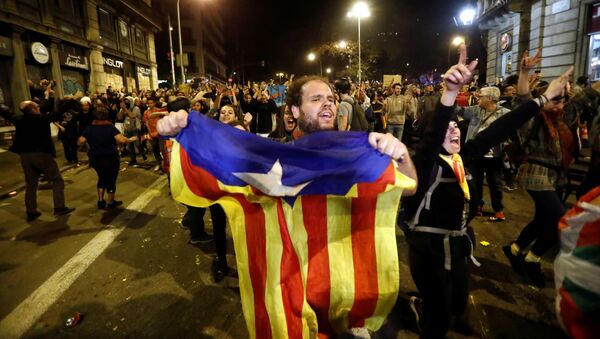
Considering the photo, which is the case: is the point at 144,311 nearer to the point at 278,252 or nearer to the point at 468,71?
the point at 278,252

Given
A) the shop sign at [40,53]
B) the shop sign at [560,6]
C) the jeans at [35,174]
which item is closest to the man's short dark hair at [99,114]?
the jeans at [35,174]

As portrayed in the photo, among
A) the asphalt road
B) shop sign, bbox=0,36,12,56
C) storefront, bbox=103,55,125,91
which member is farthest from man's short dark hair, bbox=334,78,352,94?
storefront, bbox=103,55,125,91

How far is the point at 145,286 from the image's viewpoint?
4293mm

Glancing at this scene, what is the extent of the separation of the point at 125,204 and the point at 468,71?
7.41m

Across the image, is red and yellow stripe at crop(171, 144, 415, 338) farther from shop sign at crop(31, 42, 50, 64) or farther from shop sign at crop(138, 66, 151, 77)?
shop sign at crop(138, 66, 151, 77)

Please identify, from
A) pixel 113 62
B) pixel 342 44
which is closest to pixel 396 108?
pixel 113 62

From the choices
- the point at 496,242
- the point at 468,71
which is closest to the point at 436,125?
the point at 468,71

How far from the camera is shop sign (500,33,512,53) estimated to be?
22.0 m

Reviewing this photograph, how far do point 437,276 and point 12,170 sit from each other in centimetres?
1268

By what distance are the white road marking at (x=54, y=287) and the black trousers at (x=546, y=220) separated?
17.9ft

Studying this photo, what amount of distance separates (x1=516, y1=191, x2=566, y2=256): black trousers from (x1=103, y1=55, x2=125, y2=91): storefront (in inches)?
997

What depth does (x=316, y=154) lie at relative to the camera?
6.38ft

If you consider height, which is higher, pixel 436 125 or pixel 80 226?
pixel 436 125

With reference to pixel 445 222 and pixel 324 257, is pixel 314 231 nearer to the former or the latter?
pixel 324 257
